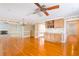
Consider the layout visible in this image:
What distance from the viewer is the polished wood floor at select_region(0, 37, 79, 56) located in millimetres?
1641

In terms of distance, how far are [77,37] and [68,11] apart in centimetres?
38

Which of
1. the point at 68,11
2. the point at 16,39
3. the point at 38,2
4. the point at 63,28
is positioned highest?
the point at 38,2

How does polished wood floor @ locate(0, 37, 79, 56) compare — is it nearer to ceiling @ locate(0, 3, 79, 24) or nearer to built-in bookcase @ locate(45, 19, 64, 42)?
built-in bookcase @ locate(45, 19, 64, 42)

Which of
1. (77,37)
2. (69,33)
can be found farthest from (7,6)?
(77,37)

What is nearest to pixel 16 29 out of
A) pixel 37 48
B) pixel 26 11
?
pixel 26 11

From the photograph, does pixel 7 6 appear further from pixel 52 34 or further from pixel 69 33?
pixel 69 33

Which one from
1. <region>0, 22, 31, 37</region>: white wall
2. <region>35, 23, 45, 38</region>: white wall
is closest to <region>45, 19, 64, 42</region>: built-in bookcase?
<region>35, 23, 45, 38</region>: white wall

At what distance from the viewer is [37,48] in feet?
5.49

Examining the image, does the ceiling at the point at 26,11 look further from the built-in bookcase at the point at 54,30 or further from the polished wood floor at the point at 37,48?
the polished wood floor at the point at 37,48

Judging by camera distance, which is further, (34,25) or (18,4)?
(34,25)

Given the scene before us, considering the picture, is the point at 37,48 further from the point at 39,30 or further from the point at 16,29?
the point at 16,29

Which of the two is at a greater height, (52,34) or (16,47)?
(52,34)

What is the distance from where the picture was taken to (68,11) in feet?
5.26

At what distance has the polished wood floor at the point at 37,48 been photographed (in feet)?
5.38
